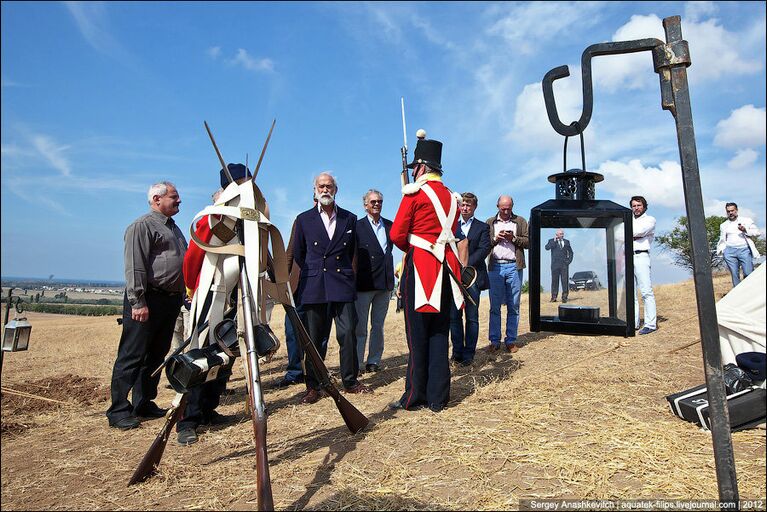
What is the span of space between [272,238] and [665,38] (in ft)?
8.38

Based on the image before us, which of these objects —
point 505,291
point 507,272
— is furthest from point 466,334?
point 507,272

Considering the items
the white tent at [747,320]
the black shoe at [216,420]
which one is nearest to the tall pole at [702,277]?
the white tent at [747,320]

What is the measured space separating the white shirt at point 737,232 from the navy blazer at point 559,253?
30.3 ft

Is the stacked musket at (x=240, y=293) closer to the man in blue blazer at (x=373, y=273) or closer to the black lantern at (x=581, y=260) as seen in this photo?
the black lantern at (x=581, y=260)

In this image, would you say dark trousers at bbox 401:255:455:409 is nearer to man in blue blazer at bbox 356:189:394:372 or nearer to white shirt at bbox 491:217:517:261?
man in blue blazer at bbox 356:189:394:372

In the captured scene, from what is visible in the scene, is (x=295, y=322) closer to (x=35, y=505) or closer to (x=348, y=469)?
(x=348, y=469)

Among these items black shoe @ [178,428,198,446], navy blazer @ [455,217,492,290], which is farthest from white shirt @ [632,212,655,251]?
black shoe @ [178,428,198,446]

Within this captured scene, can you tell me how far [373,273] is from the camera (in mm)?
6449

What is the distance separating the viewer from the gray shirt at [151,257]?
451 centimetres

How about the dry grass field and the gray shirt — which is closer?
the dry grass field

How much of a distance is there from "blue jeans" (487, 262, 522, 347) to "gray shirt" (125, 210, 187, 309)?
167 inches

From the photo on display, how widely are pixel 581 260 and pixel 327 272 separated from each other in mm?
3154

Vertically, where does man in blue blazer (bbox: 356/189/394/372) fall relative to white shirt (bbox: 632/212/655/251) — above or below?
below

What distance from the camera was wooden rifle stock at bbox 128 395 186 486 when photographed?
10.4 ft
